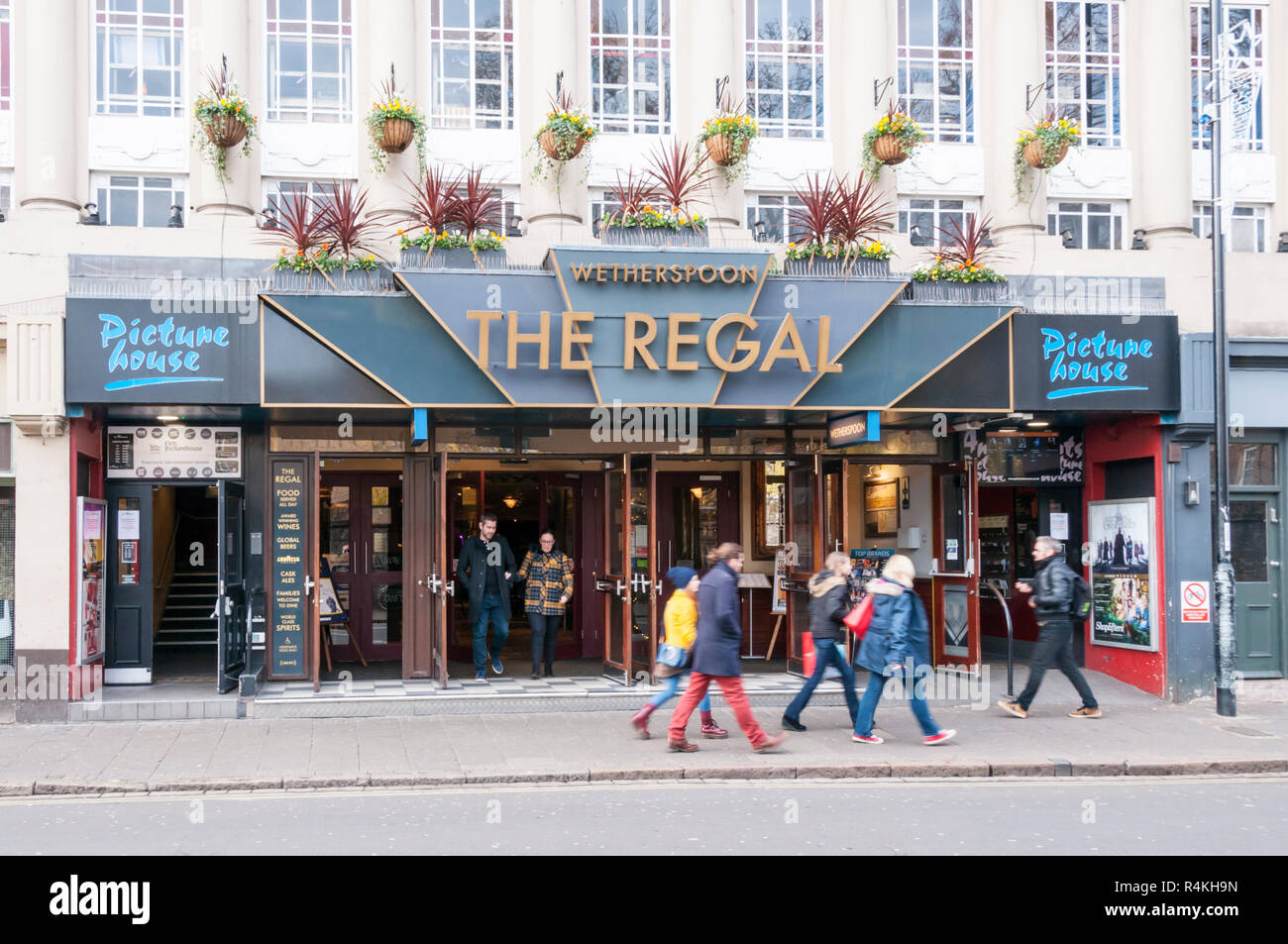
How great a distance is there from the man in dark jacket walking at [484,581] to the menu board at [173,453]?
112 inches

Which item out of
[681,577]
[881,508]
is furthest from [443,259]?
[881,508]

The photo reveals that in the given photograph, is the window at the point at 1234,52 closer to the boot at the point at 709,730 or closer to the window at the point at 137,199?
the boot at the point at 709,730

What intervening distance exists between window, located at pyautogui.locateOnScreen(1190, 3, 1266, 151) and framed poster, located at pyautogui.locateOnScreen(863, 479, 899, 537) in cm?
592

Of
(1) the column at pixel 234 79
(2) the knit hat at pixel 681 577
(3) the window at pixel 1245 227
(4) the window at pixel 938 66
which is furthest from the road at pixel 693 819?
(4) the window at pixel 938 66

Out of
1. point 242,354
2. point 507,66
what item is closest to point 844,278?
point 507,66

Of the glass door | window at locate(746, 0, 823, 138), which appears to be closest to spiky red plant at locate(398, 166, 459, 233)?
window at locate(746, 0, 823, 138)

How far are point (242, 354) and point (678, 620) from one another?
5.32 metres

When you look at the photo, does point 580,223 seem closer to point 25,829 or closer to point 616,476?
point 616,476

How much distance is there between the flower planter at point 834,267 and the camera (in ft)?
43.5

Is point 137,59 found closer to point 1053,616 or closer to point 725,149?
point 725,149

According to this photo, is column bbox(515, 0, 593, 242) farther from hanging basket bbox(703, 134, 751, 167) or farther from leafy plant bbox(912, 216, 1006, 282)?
leafy plant bbox(912, 216, 1006, 282)

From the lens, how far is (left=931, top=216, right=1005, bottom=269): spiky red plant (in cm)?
1361

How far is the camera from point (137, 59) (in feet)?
45.7

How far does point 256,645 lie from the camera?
13.9m
